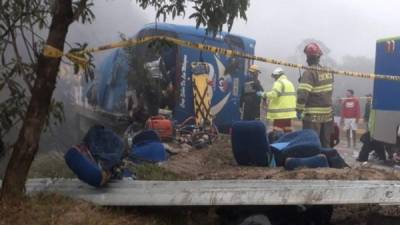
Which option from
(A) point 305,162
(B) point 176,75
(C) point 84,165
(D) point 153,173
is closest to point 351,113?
(B) point 176,75

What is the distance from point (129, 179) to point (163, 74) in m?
5.21

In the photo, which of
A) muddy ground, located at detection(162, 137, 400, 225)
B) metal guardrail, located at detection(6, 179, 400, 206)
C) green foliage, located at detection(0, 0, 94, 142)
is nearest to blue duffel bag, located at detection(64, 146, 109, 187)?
metal guardrail, located at detection(6, 179, 400, 206)

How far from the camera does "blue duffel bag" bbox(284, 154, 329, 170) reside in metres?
5.41

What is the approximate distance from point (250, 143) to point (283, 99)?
9.31 ft

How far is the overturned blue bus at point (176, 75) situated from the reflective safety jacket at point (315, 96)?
7.13 feet

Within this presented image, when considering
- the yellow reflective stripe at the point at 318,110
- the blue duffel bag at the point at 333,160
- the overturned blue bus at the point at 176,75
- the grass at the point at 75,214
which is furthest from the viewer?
the overturned blue bus at the point at 176,75

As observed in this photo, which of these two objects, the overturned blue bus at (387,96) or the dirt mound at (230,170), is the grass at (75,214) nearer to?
the dirt mound at (230,170)

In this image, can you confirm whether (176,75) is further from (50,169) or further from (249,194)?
(249,194)

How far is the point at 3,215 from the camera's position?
3.77 meters

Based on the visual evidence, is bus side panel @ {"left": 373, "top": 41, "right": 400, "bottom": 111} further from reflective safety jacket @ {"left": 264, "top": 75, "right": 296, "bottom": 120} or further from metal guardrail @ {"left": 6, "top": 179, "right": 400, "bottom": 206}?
metal guardrail @ {"left": 6, "top": 179, "right": 400, "bottom": 206}

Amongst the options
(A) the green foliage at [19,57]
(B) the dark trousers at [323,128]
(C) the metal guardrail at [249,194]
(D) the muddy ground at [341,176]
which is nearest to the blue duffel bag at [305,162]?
(D) the muddy ground at [341,176]

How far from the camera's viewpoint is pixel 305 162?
5.41 meters

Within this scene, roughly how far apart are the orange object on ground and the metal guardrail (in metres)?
3.95

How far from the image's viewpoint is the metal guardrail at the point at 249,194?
13.5 ft
